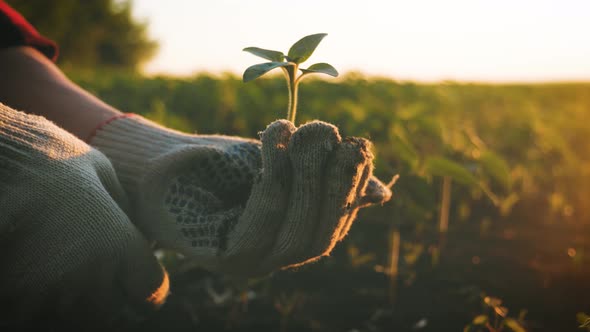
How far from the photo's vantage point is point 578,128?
13.3 ft

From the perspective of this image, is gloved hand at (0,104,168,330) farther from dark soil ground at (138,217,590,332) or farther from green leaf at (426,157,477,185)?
green leaf at (426,157,477,185)

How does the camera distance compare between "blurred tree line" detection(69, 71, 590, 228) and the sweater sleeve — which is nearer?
the sweater sleeve

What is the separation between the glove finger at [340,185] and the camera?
0.89 meters

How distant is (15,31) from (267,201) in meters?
0.99

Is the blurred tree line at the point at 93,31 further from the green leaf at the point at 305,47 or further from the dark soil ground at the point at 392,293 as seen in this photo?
the green leaf at the point at 305,47

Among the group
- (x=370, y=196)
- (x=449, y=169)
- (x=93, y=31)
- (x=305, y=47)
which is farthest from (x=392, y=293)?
(x=93, y=31)

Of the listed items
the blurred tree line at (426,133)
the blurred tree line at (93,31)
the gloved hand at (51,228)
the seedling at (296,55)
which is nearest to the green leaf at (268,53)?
the seedling at (296,55)

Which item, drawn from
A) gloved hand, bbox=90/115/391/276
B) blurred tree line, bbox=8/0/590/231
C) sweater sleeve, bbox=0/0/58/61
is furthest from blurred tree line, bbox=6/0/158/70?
gloved hand, bbox=90/115/391/276

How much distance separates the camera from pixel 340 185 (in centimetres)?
91

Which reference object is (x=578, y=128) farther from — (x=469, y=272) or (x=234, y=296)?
(x=234, y=296)

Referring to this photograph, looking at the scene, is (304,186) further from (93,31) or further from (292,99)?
(93,31)

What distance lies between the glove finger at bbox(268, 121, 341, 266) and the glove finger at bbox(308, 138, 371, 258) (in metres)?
0.02

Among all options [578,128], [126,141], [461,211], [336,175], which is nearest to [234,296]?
[126,141]

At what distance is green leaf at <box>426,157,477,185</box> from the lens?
149cm
